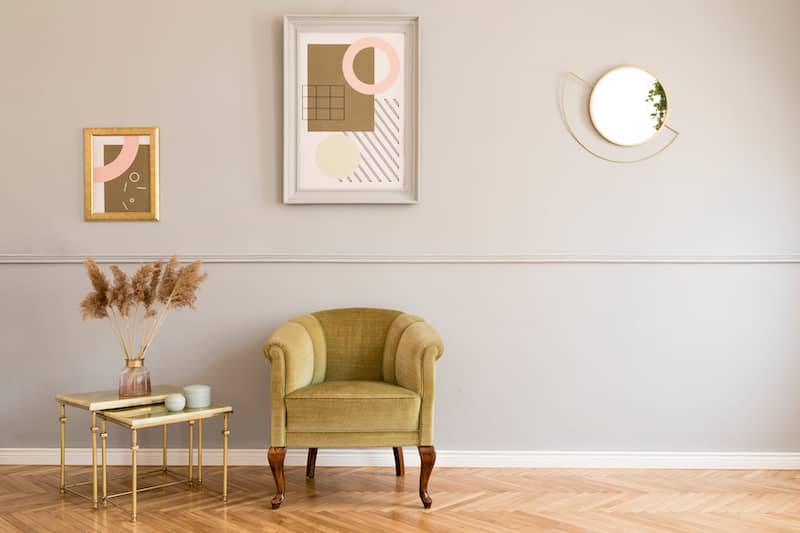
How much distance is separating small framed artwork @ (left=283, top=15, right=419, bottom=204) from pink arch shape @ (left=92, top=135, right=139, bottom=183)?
771 mm

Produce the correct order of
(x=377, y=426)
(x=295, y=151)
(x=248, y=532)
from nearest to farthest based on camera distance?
1. (x=248, y=532)
2. (x=377, y=426)
3. (x=295, y=151)

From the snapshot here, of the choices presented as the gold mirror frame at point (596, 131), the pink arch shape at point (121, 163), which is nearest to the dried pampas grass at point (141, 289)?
the pink arch shape at point (121, 163)

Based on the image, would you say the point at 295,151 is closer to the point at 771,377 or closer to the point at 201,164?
the point at 201,164

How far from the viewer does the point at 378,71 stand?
12.0ft

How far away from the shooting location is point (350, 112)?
144 inches

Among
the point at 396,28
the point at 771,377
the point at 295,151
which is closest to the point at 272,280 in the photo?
the point at 295,151

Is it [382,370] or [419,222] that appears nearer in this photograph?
[382,370]

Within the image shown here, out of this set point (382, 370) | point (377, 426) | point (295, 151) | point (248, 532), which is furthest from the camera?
point (295, 151)

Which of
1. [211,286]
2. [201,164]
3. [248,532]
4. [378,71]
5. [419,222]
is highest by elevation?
[378,71]

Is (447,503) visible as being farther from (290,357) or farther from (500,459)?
(290,357)

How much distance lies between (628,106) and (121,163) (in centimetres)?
256

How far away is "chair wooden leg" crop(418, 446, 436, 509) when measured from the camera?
2.99 meters

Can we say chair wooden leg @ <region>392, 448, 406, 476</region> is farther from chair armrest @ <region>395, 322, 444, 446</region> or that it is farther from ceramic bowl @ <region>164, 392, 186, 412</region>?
ceramic bowl @ <region>164, 392, 186, 412</region>

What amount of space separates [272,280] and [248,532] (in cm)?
134
